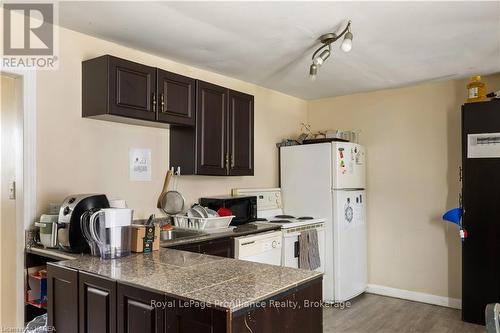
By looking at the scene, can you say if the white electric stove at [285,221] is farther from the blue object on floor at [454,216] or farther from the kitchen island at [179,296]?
the kitchen island at [179,296]

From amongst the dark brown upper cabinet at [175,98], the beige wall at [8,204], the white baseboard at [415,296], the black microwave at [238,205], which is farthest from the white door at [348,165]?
the beige wall at [8,204]

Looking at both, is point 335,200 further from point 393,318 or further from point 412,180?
point 393,318

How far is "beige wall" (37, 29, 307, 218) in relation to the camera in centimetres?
250

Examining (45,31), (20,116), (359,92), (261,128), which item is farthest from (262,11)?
(359,92)

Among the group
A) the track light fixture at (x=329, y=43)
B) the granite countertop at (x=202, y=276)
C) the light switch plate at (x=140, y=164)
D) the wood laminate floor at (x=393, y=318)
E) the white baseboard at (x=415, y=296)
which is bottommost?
the wood laminate floor at (x=393, y=318)

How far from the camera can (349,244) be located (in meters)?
4.03

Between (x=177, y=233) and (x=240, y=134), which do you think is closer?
(x=177, y=233)

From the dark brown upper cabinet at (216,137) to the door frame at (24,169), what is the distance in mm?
1119

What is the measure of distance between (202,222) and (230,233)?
0.79 ft

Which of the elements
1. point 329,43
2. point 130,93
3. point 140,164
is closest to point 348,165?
point 329,43

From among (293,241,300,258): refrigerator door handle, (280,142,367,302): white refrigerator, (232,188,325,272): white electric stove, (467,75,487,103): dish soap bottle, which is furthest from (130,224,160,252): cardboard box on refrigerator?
(467,75,487,103): dish soap bottle

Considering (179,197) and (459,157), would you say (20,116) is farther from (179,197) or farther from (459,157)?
(459,157)

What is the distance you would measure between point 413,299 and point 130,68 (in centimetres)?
364

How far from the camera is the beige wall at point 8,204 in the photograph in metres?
2.50
